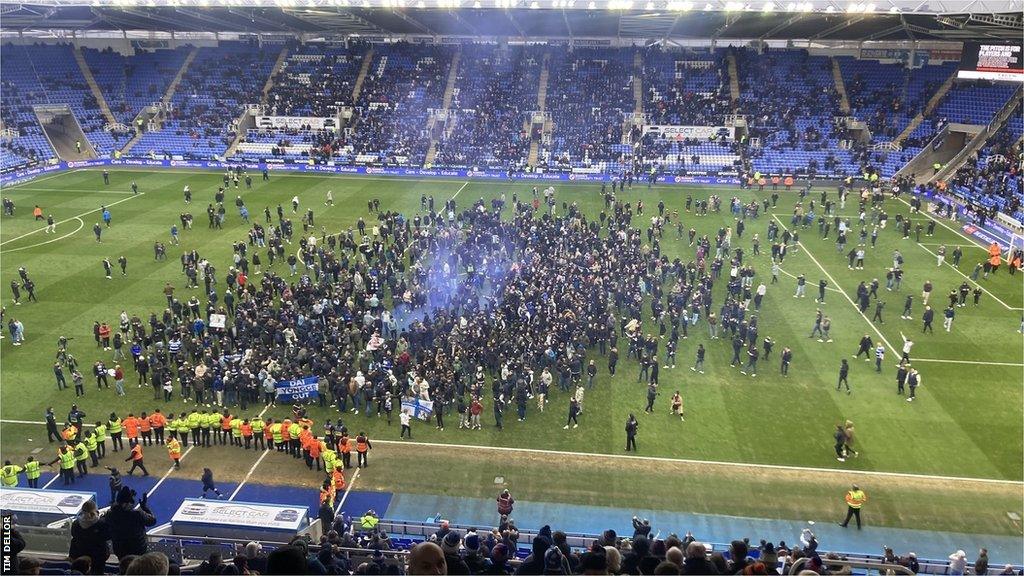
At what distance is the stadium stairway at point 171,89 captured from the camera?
60.8 meters

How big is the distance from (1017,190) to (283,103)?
56.5 metres

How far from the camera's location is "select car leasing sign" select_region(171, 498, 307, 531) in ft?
44.2

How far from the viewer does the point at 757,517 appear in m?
16.4

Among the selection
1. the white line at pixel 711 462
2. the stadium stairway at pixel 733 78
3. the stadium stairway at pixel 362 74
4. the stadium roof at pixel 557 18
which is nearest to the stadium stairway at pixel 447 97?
the stadium roof at pixel 557 18

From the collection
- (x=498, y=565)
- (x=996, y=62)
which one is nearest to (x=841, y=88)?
(x=996, y=62)

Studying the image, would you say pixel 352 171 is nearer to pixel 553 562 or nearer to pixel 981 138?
pixel 981 138

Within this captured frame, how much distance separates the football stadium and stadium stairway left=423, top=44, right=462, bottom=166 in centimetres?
31

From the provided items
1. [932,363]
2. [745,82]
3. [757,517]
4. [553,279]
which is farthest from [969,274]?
[745,82]

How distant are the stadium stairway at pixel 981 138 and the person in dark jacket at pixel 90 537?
5406 cm

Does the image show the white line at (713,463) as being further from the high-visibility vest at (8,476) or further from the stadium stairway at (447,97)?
the stadium stairway at (447,97)

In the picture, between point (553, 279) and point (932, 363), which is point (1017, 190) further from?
point (553, 279)

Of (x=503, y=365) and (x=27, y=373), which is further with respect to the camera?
(x=27, y=373)

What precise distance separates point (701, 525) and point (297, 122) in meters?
54.8

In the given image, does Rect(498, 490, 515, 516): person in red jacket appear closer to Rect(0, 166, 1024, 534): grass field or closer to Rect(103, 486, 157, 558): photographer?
Rect(0, 166, 1024, 534): grass field
